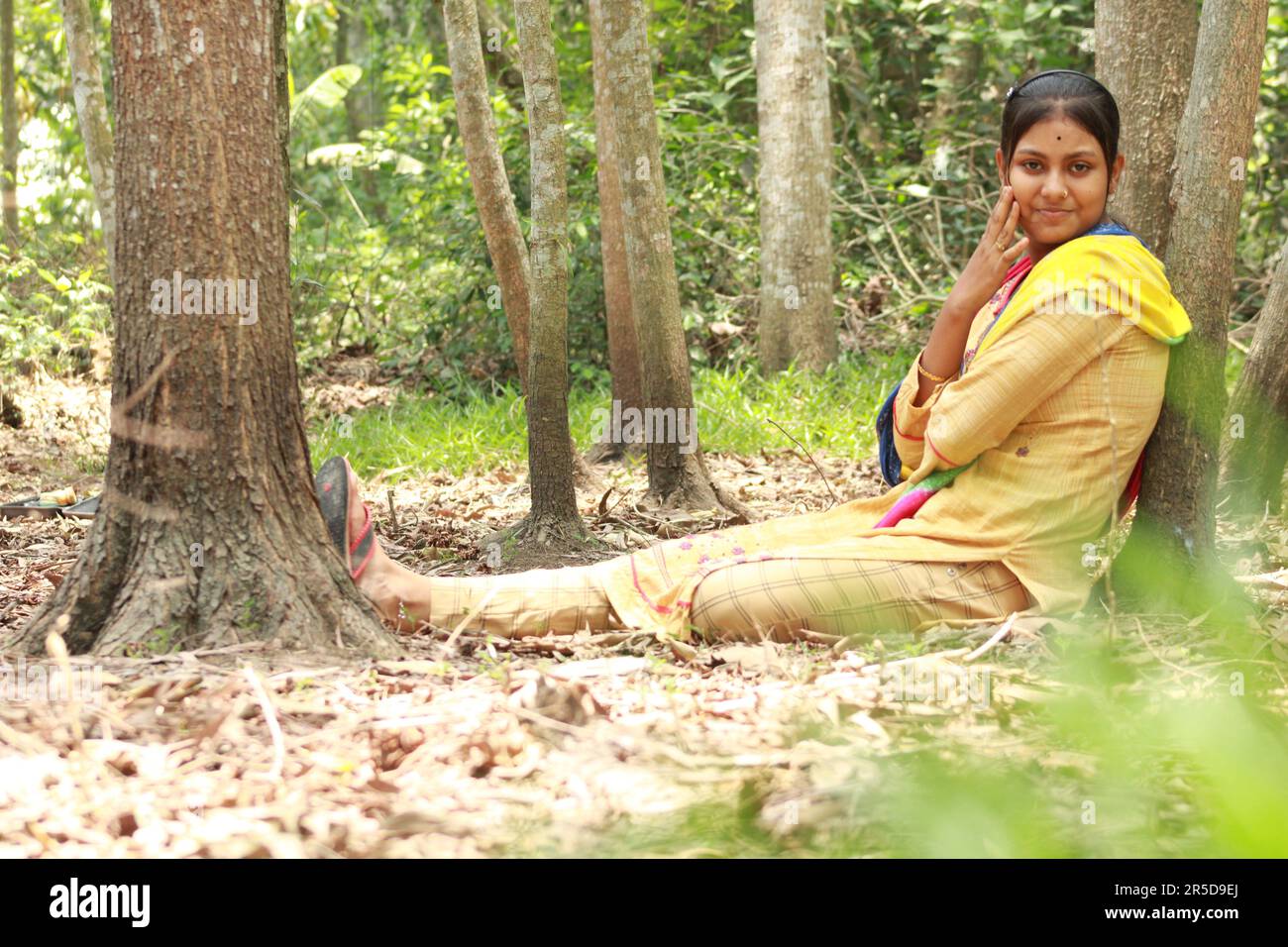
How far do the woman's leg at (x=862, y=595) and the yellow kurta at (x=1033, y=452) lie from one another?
0.04 metres

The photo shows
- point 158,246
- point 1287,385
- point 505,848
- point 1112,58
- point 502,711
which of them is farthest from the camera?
point 1287,385

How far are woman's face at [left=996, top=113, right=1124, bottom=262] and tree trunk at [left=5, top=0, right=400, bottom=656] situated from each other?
5.92 ft

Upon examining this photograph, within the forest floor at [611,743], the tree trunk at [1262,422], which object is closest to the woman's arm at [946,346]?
the forest floor at [611,743]

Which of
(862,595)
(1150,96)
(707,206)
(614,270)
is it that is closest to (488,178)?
(614,270)

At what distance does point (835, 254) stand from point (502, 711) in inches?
305

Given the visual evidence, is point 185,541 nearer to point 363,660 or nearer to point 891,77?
point 363,660

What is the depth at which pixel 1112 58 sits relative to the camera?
12.0 feet

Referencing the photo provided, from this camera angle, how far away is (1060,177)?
3.15 meters

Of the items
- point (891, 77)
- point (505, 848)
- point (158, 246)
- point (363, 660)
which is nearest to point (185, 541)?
point (363, 660)

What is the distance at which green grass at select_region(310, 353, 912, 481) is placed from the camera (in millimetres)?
6910

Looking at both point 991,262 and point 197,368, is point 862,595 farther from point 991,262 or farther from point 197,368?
point 197,368

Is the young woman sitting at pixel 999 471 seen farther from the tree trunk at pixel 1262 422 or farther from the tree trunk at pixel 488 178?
the tree trunk at pixel 488 178

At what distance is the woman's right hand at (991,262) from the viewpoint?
3240 mm

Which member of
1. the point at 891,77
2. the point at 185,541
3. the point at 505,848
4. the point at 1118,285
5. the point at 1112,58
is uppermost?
the point at 891,77
